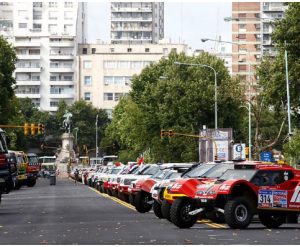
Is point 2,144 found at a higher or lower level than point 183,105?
lower

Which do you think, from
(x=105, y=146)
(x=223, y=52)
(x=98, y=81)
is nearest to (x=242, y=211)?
(x=105, y=146)

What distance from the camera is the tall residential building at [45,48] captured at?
176 metres

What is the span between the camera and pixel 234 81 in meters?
77.2

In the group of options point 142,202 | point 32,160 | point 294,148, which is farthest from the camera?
point 32,160

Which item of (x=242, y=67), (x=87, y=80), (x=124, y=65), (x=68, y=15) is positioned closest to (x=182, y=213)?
(x=242, y=67)

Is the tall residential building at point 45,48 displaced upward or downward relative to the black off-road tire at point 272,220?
upward

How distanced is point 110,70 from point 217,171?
501 ft

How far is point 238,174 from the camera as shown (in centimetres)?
2508

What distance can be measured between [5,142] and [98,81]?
Result: 465 feet

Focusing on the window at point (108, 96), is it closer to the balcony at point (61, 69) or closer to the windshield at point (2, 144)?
the balcony at point (61, 69)

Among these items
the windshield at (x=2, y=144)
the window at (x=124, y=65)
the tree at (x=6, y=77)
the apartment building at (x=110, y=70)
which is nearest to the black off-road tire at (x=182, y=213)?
the windshield at (x=2, y=144)

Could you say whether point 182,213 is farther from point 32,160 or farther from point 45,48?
point 45,48

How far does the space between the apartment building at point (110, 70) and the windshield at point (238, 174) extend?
152 metres

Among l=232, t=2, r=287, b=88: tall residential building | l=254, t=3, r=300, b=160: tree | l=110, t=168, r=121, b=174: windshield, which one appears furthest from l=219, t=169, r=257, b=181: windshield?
l=232, t=2, r=287, b=88: tall residential building
